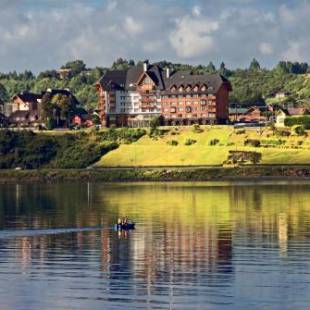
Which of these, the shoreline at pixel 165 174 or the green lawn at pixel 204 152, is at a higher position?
the green lawn at pixel 204 152

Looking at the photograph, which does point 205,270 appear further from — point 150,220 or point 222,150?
point 222,150

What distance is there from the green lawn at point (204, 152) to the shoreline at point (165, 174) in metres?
4.29

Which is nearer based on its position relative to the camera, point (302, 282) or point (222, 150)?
point (302, 282)

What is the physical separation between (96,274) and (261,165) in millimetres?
107978

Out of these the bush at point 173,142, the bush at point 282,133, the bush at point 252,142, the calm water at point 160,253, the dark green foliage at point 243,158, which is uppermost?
the bush at point 282,133

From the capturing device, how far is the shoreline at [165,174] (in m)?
169

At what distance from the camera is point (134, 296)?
6147 centimetres

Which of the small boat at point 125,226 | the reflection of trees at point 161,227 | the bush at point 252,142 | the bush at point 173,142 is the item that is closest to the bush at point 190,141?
the bush at point 173,142

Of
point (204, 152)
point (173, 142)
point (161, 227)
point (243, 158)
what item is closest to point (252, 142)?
point (204, 152)

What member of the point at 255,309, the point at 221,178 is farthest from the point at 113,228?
the point at 221,178

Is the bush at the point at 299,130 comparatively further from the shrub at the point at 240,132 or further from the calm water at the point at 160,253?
the calm water at the point at 160,253

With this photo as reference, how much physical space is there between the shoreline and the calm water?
34.5 meters

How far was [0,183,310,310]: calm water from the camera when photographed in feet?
202

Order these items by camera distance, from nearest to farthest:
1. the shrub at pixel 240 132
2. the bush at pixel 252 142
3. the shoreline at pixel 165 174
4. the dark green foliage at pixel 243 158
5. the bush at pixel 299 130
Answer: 1. the shoreline at pixel 165 174
2. the dark green foliage at pixel 243 158
3. the bush at pixel 252 142
4. the bush at pixel 299 130
5. the shrub at pixel 240 132
